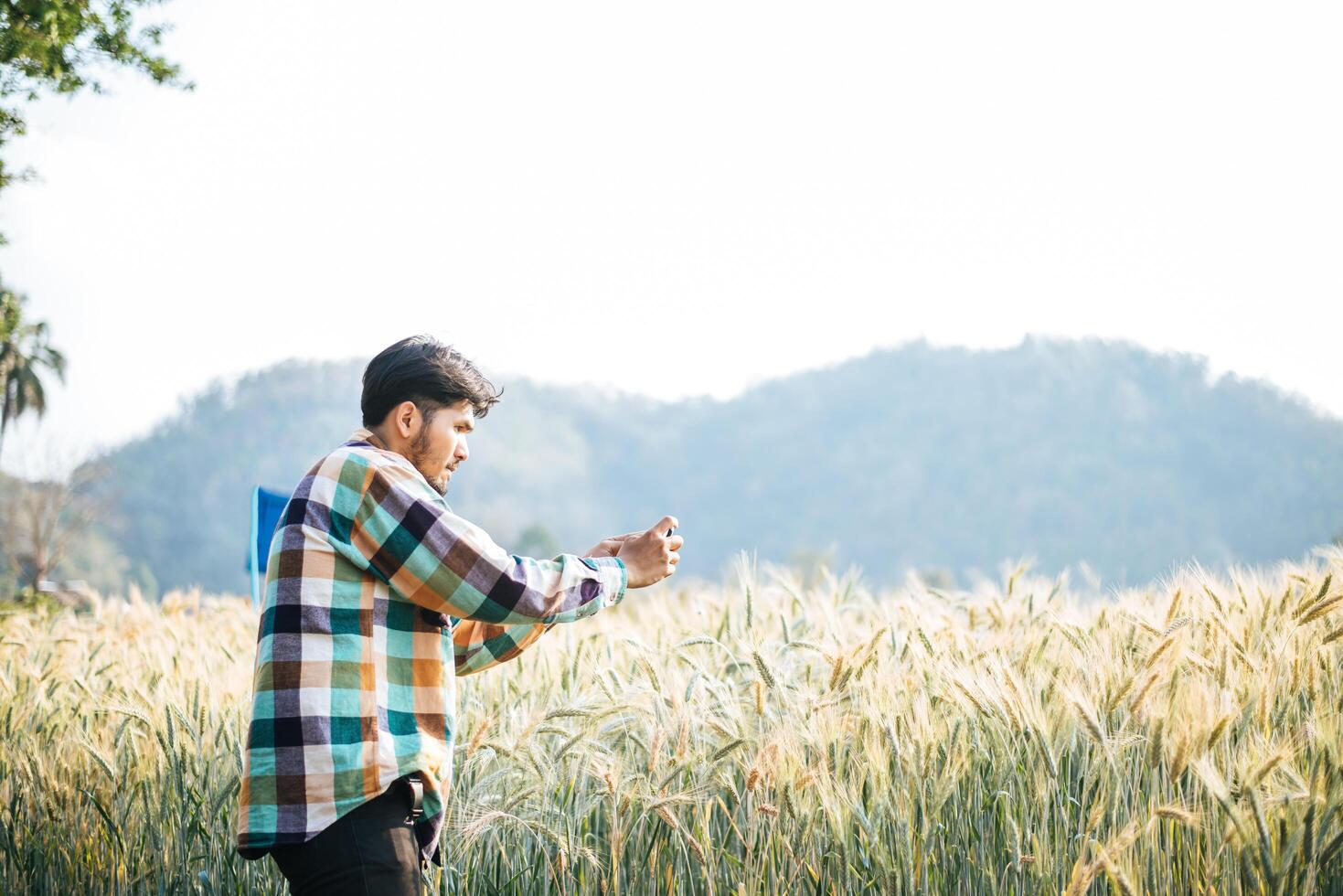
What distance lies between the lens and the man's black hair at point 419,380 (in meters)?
1.95

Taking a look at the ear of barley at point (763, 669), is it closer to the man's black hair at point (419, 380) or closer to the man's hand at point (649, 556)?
the man's hand at point (649, 556)

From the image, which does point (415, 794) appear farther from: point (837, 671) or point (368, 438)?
point (837, 671)

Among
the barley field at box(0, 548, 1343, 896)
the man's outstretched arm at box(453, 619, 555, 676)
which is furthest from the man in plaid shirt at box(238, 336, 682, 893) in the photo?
the barley field at box(0, 548, 1343, 896)

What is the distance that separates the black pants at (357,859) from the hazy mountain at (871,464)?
79.5 m

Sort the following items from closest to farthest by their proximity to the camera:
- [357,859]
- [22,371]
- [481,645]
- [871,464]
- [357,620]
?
[357,859]
[357,620]
[481,645]
[22,371]
[871,464]

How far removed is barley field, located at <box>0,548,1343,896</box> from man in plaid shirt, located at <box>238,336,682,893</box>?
0.51 metres

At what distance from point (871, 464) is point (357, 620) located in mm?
102127

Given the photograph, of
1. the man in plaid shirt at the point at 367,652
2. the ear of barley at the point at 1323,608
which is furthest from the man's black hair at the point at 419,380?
the ear of barley at the point at 1323,608

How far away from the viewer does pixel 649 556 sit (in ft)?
6.64

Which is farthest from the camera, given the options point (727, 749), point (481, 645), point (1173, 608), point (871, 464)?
point (871, 464)

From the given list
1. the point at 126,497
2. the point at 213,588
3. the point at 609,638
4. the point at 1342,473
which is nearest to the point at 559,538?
the point at 213,588

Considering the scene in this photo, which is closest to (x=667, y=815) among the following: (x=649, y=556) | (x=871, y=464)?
(x=649, y=556)

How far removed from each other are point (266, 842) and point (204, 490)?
93570 mm

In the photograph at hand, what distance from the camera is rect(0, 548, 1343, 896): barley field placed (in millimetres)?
2041
